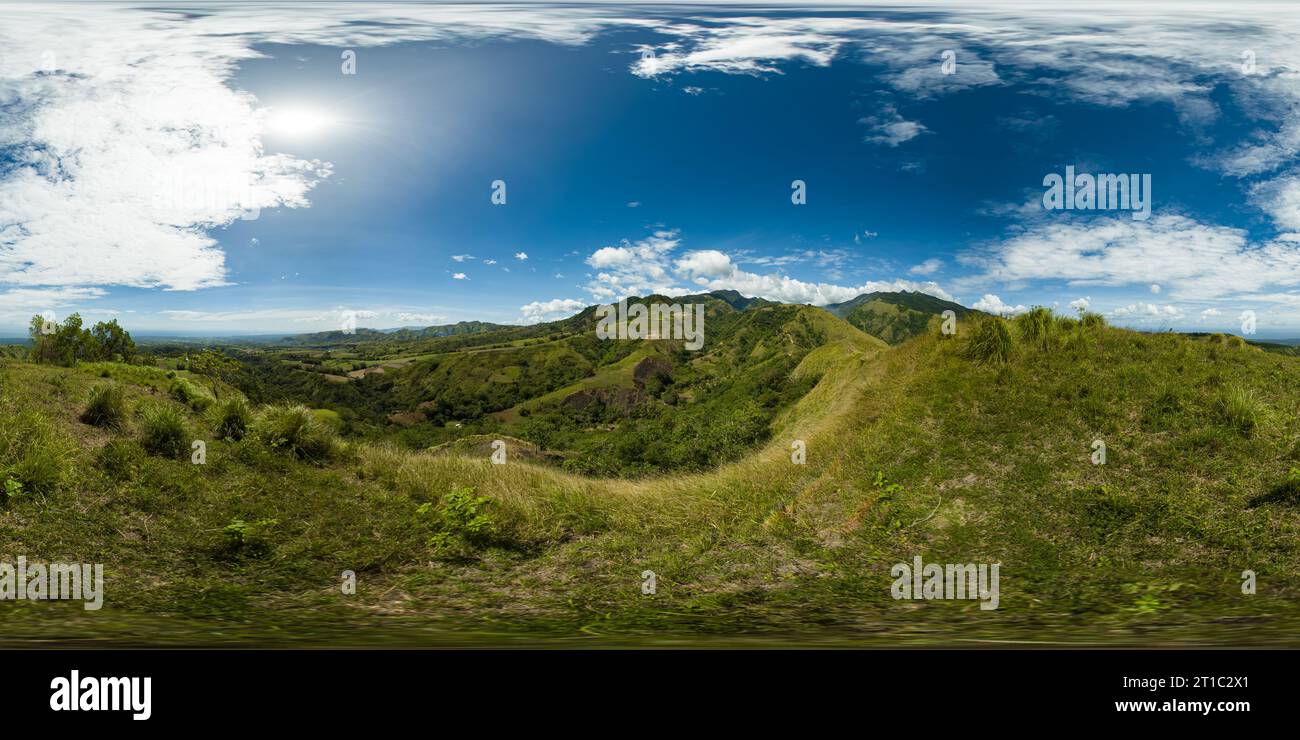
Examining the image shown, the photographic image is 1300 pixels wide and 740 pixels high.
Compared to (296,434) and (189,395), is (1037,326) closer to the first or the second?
(296,434)

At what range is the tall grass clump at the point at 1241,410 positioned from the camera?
6590 millimetres

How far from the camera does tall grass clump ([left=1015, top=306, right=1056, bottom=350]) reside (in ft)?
29.6

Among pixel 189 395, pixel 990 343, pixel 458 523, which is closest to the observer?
pixel 458 523

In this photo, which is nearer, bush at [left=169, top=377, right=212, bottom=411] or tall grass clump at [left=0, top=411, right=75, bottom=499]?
tall grass clump at [left=0, top=411, right=75, bottom=499]

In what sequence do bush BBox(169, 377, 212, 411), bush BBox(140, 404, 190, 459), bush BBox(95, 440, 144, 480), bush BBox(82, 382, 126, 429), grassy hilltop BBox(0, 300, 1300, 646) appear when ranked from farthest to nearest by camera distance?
bush BBox(169, 377, 212, 411), bush BBox(82, 382, 126, 429), bush BBox(140, 404, 190, 459), bush BBox(95, 440, 144, 480), grassy hilltop BBox(0, 300, 1300, 646)

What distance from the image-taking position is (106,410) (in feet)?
24.1

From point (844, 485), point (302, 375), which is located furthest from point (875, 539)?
point (302, 375)

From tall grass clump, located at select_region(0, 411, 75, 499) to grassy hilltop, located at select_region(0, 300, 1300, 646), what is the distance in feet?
0.12

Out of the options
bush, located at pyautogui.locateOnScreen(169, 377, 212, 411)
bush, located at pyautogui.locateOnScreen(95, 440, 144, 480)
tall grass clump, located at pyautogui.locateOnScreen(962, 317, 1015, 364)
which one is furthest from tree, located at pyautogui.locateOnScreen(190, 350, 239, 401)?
tall grass clump, located at pyautogui.locateOnScreen(962, 317, 1015, 364)

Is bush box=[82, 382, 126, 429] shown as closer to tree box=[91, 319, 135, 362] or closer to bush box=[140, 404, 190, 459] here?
bush box=[140, 404, 190, 459]

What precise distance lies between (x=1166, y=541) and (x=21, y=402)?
47.9 feet

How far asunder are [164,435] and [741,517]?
798 centimetres

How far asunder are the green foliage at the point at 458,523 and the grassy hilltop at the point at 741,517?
0.04 m

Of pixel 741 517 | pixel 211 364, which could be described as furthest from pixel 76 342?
pixel 741 517
